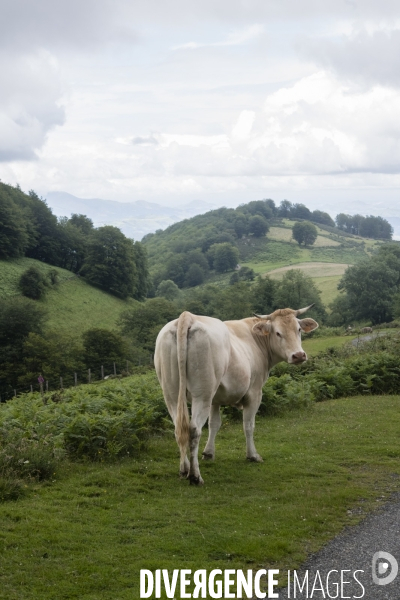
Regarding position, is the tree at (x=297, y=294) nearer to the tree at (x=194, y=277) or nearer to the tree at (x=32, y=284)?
the tree at (x=32, y=284)

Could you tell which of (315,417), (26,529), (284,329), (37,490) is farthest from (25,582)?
(315,417)

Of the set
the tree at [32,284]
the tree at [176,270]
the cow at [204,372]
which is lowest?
the cow at [204,372]

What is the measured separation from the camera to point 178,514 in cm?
794

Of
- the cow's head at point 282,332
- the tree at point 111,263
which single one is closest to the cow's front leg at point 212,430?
the cow's head at point 282,332

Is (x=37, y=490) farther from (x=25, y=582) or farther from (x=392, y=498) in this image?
(x=392, y=498)

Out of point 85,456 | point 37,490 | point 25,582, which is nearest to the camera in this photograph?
point 25,582

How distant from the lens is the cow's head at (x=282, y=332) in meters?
10.8

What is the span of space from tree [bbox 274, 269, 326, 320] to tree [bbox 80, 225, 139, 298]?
28.5m

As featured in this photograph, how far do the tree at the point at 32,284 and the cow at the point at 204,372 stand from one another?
288ft

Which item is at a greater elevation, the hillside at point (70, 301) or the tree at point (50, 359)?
the hillside at point (70, 301)

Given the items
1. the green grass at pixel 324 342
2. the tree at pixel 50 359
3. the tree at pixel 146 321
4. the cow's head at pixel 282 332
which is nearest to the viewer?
the cow's head at pixel 282 332

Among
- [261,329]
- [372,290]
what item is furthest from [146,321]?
[261,329]

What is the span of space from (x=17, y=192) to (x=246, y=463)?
413 ft

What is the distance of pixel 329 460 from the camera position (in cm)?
1100
